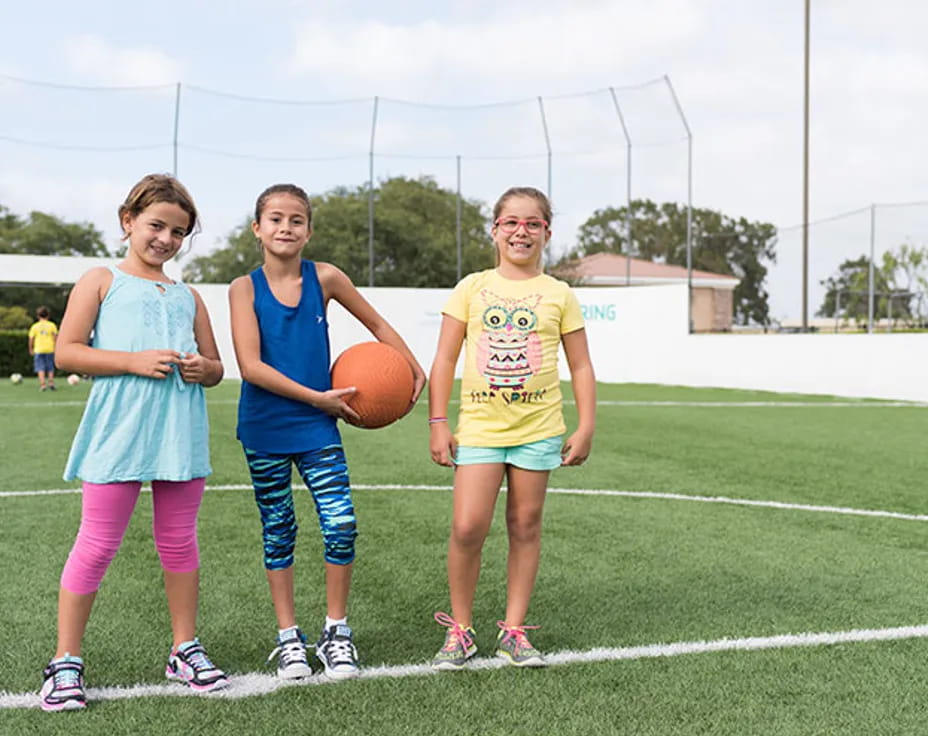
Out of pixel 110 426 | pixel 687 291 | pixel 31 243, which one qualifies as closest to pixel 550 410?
pixel 110 426

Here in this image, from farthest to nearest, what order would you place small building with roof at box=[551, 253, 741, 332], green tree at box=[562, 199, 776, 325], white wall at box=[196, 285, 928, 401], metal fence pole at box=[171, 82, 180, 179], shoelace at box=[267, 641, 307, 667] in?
metal fence pole at box=[171, 82, 180, 179] → small building with roof at box=[551, 253, 741, 332] → green tree at box=[562, 199, 776, 325] → white wall at box=[196, 285, 928, 401] → shoelace at box=[267, 641, 307, 667]

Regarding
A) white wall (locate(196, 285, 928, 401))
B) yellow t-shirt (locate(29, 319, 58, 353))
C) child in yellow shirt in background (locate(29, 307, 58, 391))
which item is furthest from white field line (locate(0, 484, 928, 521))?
yellow t-shirt (locate(29, 319, 58, 353))

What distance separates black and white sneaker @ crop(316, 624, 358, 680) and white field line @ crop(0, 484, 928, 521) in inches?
143

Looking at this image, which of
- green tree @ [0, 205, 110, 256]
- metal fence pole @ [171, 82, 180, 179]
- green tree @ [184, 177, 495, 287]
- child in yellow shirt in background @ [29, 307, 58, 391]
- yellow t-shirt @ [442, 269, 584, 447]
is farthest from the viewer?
green tree @ [0, 205, 110, 256]

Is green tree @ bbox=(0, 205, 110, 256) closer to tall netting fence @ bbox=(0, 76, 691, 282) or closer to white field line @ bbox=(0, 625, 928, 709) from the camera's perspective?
tall netting fence @ bbox=(0, 76, 691, 282)

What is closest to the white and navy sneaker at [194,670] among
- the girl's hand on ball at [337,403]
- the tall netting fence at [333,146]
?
the girl's hand on ball at [337,403]

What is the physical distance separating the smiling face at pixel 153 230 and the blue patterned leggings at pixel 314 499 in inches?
27.7

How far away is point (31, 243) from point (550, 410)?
3812 cm

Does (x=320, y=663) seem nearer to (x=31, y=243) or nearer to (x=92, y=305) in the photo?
(x=92, y=305)

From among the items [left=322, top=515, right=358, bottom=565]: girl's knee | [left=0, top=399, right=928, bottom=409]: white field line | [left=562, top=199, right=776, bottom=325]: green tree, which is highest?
[left=562, top=199, right=776, bottom=325]: green tree

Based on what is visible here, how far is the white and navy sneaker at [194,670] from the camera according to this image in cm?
310

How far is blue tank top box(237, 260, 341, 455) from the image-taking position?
3305 millimetres

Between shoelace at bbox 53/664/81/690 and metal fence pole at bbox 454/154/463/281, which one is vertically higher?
metal fence pole at bbox 454/154/463/281

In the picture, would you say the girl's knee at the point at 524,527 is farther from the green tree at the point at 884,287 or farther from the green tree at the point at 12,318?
the green tree at the point at 12,318
